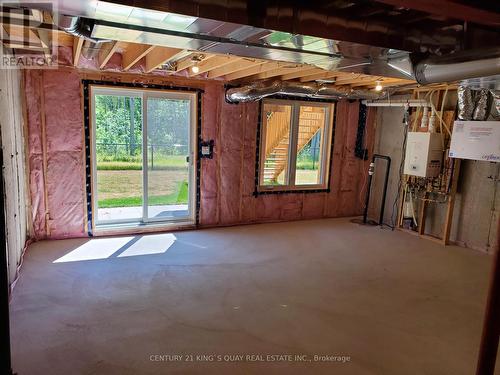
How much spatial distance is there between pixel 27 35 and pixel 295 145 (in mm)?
3859

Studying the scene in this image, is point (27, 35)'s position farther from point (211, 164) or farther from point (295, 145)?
point (295, 145)

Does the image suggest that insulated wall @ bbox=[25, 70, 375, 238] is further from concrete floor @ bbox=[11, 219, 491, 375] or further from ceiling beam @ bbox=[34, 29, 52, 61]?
concrete floor @ bbox=[11, 219, 491, 375]

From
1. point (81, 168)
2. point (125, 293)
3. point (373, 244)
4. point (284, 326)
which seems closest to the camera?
point (284, 326)

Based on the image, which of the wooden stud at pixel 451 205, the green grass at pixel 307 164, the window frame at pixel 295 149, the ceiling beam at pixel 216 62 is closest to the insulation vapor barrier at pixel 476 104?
the wooden stud at pixel 451 205

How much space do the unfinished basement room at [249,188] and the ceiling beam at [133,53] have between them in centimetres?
6

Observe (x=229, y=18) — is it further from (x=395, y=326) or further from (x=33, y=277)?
(x=33, y=277)

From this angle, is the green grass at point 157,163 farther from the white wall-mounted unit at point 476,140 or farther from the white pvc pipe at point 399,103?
the white wall-mounted unit at point 476,140

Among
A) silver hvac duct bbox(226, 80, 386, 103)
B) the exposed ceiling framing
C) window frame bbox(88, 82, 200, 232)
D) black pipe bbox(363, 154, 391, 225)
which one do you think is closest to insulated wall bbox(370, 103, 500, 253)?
black pipe bbox(363, 154, 391, 225)

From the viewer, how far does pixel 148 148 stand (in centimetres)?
490

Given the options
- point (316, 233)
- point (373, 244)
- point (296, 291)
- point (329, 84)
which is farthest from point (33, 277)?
point (329, 84)

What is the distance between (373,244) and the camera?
191 inches

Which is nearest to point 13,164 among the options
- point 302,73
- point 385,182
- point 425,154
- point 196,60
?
point 196,60

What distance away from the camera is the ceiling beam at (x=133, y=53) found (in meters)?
3.32

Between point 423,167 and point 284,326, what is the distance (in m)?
3.30
